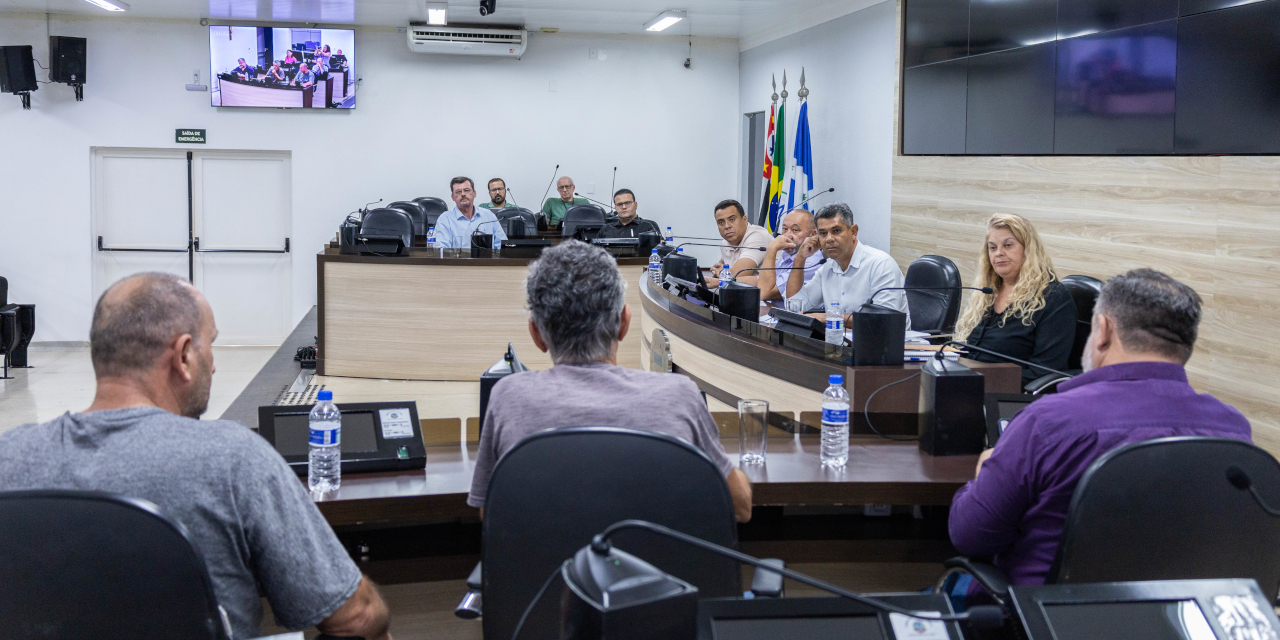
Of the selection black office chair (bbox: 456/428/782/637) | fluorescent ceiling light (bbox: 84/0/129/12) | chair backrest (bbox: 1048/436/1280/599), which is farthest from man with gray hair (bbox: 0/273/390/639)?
fluorescent ceiling light (bbox: 84/0/129/12)

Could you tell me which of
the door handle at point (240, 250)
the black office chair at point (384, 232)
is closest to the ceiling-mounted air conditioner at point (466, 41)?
the door handle at point (240, 250)

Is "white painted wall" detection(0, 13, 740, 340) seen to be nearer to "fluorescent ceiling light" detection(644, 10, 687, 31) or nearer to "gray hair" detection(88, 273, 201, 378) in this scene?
"fluorescent ceiling light" detection(644, 10, 687, 31)

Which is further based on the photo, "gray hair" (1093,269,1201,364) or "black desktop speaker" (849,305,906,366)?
"black desktop speaker" (849,305,906,366)

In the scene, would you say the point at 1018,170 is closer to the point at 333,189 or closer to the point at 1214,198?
the point at 1214,198

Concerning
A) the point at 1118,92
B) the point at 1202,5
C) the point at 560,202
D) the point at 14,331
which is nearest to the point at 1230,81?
the point at 1202,5

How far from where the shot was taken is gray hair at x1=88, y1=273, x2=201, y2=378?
1384 mm

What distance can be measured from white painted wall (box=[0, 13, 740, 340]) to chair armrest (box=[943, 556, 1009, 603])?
8.67 meters

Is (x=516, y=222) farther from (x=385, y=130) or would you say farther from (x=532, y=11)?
(x=385, y=130)

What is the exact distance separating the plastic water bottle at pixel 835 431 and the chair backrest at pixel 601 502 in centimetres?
66

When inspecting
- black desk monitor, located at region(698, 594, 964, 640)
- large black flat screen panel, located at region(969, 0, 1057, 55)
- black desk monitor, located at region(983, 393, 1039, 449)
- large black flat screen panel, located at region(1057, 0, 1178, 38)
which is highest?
large black flat screen panel, located at region(969, 0, 1057, 55)

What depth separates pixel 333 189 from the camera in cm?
954

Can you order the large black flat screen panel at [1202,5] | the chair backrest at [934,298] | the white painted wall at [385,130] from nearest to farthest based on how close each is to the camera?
1. the large black flat screen panel at [1202,5]
2. the chair backrest at [934,298]
3. the white painted wall at [385,130]

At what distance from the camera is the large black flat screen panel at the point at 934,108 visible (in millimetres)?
5973

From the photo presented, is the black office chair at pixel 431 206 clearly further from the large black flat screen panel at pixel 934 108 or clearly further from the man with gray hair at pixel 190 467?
the man with gray hair at pixel 190 467
